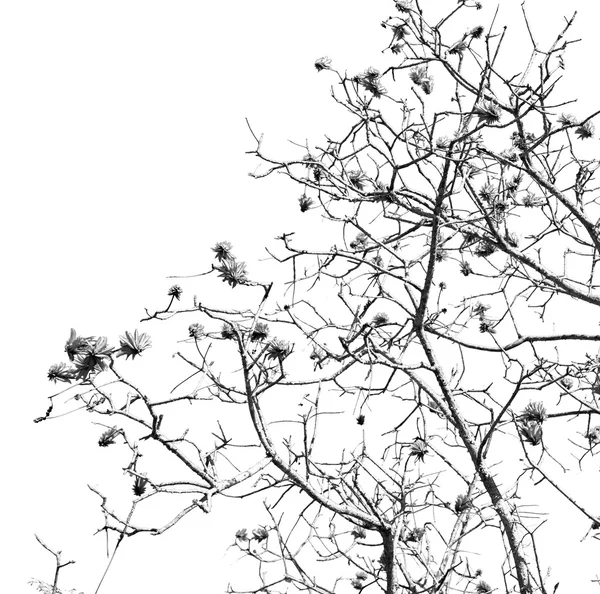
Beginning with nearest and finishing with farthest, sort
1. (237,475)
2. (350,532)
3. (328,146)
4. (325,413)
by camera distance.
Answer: (237,475) → (325,413) → (350,532) → (328,146)

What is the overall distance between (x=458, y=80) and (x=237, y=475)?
2913 mm

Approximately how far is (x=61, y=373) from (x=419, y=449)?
239cm

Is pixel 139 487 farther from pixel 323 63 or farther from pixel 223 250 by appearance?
pixel 323 63

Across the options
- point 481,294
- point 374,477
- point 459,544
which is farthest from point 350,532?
point 481,294

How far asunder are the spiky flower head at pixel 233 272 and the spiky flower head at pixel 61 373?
74cm

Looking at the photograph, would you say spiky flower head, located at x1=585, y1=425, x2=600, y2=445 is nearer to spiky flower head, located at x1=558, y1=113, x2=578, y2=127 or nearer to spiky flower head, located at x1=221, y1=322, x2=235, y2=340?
spiky flower head, located at x1=558, y1=113, x2=578, y2=127

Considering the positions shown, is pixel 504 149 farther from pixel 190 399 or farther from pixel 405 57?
pixel 190 399

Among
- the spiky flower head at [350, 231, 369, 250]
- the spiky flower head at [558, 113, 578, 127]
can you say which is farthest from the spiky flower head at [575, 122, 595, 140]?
the spiky flower head at [350, 231, 369, 250]

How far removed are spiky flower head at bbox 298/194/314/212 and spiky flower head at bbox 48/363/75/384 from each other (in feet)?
6.19

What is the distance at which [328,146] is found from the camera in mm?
4477

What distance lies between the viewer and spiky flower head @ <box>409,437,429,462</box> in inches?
170

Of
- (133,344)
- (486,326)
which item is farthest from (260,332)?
(486,326)

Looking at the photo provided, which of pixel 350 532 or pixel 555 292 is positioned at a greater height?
pixel 555 292

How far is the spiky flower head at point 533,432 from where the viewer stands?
11.7ft
